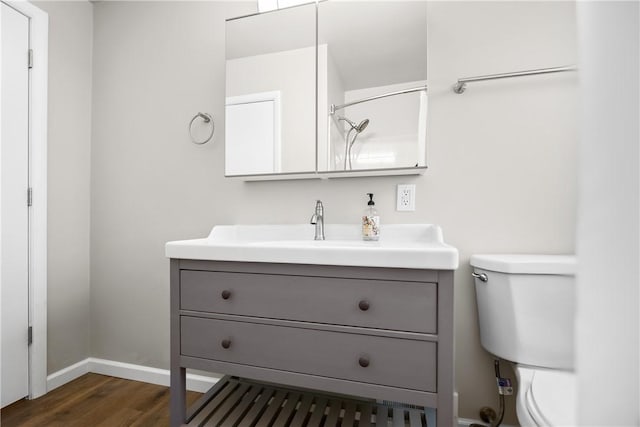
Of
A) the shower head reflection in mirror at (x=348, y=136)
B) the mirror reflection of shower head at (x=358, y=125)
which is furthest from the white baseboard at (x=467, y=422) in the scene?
the mirror reflection of shower head at (x=358, y=125)

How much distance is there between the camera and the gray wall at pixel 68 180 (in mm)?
1761

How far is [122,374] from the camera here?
187 centimetres

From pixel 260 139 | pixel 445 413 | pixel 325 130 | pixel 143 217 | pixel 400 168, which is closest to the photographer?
pixel 445 413

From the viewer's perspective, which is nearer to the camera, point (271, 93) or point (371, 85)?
point (371, 85)

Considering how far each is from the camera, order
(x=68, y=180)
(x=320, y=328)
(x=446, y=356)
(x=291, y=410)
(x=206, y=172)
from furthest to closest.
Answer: (x=68, y=180) < (x=206, y=172) < (x=291, y=410) < (x=320, y=328) < (x=446, y=356)

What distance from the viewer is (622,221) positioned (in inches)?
6.7

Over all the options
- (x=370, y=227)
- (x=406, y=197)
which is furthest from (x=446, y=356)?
(x=406, y=197)

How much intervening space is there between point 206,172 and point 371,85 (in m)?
0.96

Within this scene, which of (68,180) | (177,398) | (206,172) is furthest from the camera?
(68,180)

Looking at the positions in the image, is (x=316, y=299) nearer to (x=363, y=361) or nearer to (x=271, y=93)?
(x=363, y=361)

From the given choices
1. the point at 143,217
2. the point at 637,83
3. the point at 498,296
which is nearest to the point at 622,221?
the point at 637,83

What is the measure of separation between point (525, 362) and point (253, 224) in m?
1.27

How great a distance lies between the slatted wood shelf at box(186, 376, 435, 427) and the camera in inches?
48.3

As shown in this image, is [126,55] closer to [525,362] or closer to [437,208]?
[437,208]
